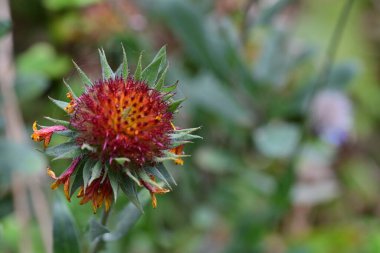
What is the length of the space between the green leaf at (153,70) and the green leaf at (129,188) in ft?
0.71

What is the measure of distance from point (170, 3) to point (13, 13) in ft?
3.80

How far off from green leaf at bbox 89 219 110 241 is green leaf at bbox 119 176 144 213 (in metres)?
0.15

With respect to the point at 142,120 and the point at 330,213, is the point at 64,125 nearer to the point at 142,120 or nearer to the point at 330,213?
the point at 142,120

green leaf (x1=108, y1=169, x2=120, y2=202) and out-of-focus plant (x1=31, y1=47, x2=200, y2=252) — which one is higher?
out-of-focus plant (x1=31, y1=47, x2=200, y2=252)

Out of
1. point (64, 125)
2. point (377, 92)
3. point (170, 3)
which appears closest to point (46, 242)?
point (64, 125)

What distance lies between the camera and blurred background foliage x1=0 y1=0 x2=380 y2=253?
268 centimetres

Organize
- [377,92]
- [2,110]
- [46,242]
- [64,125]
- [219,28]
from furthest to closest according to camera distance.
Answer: [377,92] < [219,28] < [2,110] < [46,242] < [64,125]

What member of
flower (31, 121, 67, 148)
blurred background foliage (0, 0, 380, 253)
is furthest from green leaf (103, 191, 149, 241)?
blurred background foliage (0, 0, 380, 253)

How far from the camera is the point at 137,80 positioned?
1309 mm

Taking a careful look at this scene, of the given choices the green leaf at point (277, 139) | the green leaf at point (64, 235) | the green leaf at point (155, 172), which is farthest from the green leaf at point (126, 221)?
the green leaf at point (277, 139)

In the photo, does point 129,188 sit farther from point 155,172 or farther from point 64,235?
point 64,235

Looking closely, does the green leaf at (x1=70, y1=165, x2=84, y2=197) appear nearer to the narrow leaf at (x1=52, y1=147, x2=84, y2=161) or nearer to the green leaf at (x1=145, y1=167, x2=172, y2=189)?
the narrow leaf at (x1=52, y1=147, x2=84, y2=161)

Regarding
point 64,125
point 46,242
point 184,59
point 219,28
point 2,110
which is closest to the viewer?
point 64,125

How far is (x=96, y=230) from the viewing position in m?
1.36
